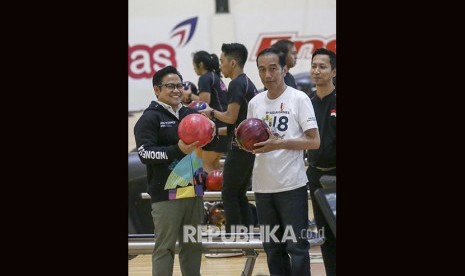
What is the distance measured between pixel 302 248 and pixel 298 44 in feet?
11.0

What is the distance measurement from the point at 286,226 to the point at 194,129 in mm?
706

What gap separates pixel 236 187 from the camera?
206 inches

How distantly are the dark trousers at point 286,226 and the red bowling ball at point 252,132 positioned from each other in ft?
0.99

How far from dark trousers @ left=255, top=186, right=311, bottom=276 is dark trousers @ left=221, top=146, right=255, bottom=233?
687mm

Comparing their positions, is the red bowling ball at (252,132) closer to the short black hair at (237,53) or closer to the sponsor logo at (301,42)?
the short black hair at (237,53)

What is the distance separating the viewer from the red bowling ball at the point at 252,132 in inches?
167

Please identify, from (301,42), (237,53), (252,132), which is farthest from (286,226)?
(301,42)

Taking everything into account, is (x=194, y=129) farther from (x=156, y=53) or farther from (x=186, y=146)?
(x=156, y=53)

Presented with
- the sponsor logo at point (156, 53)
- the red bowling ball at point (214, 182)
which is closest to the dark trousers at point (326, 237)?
the red bowling ball at point (214, 182)

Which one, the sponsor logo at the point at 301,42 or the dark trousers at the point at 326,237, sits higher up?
the sponsor logo at the point at 301,42

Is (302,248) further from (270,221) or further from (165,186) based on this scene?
(165,186)

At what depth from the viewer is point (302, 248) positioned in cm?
432
